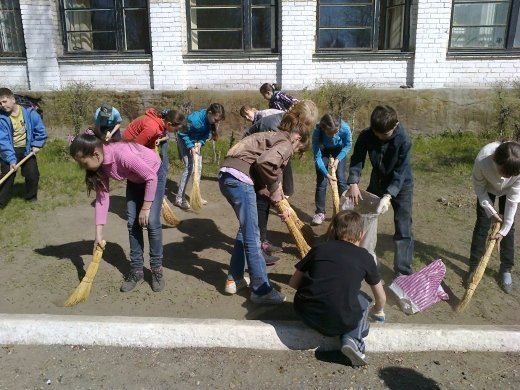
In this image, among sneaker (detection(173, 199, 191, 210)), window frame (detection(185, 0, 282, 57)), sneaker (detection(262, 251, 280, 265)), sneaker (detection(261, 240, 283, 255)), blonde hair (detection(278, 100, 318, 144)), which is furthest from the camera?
window frame (detection(185, 0, 282, 57))

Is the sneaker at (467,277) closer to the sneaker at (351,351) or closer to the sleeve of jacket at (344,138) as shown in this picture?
the sneaker at (351,351)

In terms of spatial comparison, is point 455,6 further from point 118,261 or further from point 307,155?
point 118,261

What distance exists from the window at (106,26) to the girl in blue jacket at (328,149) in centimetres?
577

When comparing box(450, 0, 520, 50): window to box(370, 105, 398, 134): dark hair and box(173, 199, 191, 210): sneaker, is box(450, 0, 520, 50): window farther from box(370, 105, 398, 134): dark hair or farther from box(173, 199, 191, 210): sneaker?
box(370, 105, 398, 134): dark hair

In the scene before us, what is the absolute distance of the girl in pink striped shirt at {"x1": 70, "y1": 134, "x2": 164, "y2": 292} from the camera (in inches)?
144

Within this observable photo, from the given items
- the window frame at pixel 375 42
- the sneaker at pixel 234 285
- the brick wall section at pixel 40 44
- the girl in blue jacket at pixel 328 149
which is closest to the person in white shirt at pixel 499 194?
the girl in blue jacket at pixel 328 149

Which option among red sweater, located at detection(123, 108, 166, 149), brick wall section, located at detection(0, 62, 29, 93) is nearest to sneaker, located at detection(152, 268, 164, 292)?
red sweater, located at detection(123, 108, 166, 149)

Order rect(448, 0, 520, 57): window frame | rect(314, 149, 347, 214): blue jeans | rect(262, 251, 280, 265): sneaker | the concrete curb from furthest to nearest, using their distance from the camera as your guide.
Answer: rect(448, 0, 520, 57): window frame → rect(314, 149, 347, 214): blue jeans → rect(262, 251, 280, 265): sneaker → the concrete curb

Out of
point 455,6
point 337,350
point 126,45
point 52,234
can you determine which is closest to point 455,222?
point 337,350

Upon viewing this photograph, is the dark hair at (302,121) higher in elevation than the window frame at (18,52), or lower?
lower

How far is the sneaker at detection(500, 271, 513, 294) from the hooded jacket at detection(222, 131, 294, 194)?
7.21 ft

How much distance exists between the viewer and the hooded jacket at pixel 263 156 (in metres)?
3.56

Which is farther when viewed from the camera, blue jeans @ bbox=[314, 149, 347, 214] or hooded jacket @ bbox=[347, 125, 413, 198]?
blue jeans @ bbox=[314, 149, 347, 214]

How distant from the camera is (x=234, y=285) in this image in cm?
410
